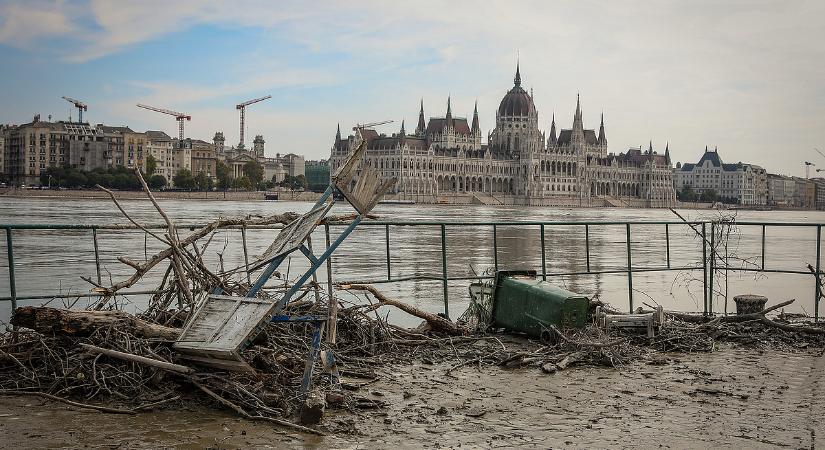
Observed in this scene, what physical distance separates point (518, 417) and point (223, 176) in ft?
563

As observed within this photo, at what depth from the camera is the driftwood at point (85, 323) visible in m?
6.15

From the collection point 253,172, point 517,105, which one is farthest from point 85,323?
point 517,105

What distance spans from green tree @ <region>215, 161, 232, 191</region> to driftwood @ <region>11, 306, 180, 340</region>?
156 meters

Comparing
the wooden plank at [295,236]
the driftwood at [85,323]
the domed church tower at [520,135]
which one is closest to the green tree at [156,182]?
the domed church tower at [520,135]

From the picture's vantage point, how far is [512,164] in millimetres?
183375

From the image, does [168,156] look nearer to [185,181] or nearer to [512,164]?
[185,181]

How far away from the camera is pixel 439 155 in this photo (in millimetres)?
173500

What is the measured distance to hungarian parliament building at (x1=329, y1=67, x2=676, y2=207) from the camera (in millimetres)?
168000

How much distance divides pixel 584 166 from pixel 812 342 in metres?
182

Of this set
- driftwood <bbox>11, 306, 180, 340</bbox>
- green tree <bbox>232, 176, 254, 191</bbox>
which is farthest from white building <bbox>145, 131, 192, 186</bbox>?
driftwood <bbox>11, 306, 180, 340</bbox>

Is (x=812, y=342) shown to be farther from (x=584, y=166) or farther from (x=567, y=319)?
(x=584, y=166)

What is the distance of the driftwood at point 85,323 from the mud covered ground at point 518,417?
547 millimetres

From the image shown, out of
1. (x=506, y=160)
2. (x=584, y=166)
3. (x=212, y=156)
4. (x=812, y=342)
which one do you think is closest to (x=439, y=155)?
(x=506, y=160)

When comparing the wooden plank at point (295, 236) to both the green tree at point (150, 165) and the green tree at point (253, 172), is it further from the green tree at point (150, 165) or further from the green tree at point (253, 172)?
the green tree at point (253, 172)
